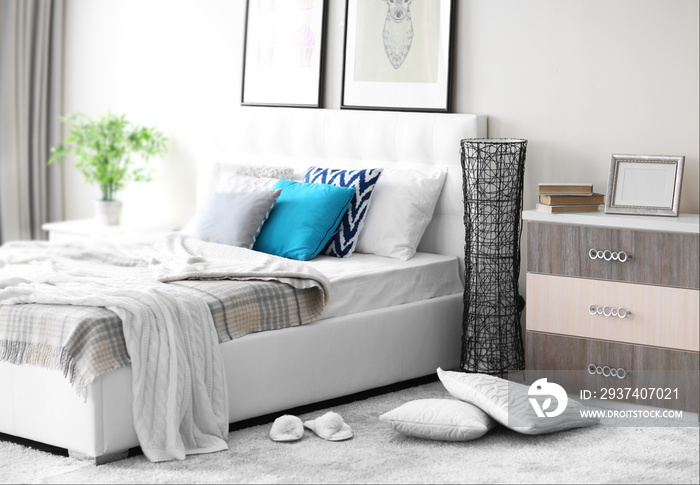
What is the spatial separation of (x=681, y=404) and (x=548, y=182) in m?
1.04

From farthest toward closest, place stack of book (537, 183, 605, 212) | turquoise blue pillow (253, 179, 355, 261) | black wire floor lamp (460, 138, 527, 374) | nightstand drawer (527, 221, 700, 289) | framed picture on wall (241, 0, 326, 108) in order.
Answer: framed picture on wall (241, 0, 326, 108)
turquoise blue pillow (253, 179, 355, 261)
black wire floor lamp (460, 138, 527, 374)
stack of book (537, 183, 605, 212)
nightstand drawer (527, 221, 700, 289)

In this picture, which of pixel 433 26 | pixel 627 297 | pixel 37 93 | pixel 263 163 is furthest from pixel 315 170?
pixel 37 93

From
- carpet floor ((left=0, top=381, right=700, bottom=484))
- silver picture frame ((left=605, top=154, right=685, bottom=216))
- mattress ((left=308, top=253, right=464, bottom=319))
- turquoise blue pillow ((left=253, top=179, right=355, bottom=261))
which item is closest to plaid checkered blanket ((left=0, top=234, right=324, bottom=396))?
mattress ((left=308, top=253, right=464, bottom=319))

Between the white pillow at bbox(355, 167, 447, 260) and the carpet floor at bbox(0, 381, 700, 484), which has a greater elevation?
the white pillow at bbox(355, 167, 447, 260)

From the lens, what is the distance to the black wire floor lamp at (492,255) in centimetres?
384

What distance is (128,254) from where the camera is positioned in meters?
4.04

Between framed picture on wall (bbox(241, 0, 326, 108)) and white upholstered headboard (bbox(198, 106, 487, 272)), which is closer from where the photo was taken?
white upholstered headboard (bbox(198, 106, 487, 272))

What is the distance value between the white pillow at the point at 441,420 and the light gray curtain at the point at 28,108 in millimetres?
3340

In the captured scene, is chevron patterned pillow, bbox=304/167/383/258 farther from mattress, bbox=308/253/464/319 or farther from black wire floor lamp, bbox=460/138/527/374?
black wire floor lamp, bbox=460/138/527/374

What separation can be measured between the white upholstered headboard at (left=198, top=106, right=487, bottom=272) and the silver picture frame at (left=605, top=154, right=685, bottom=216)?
0.68 m

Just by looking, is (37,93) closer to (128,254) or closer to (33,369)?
(128,254)

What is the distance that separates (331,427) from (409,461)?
0.35 m

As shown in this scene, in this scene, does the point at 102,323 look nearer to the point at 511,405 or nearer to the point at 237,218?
the point at 237,218

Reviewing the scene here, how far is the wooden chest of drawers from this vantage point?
338 cm
